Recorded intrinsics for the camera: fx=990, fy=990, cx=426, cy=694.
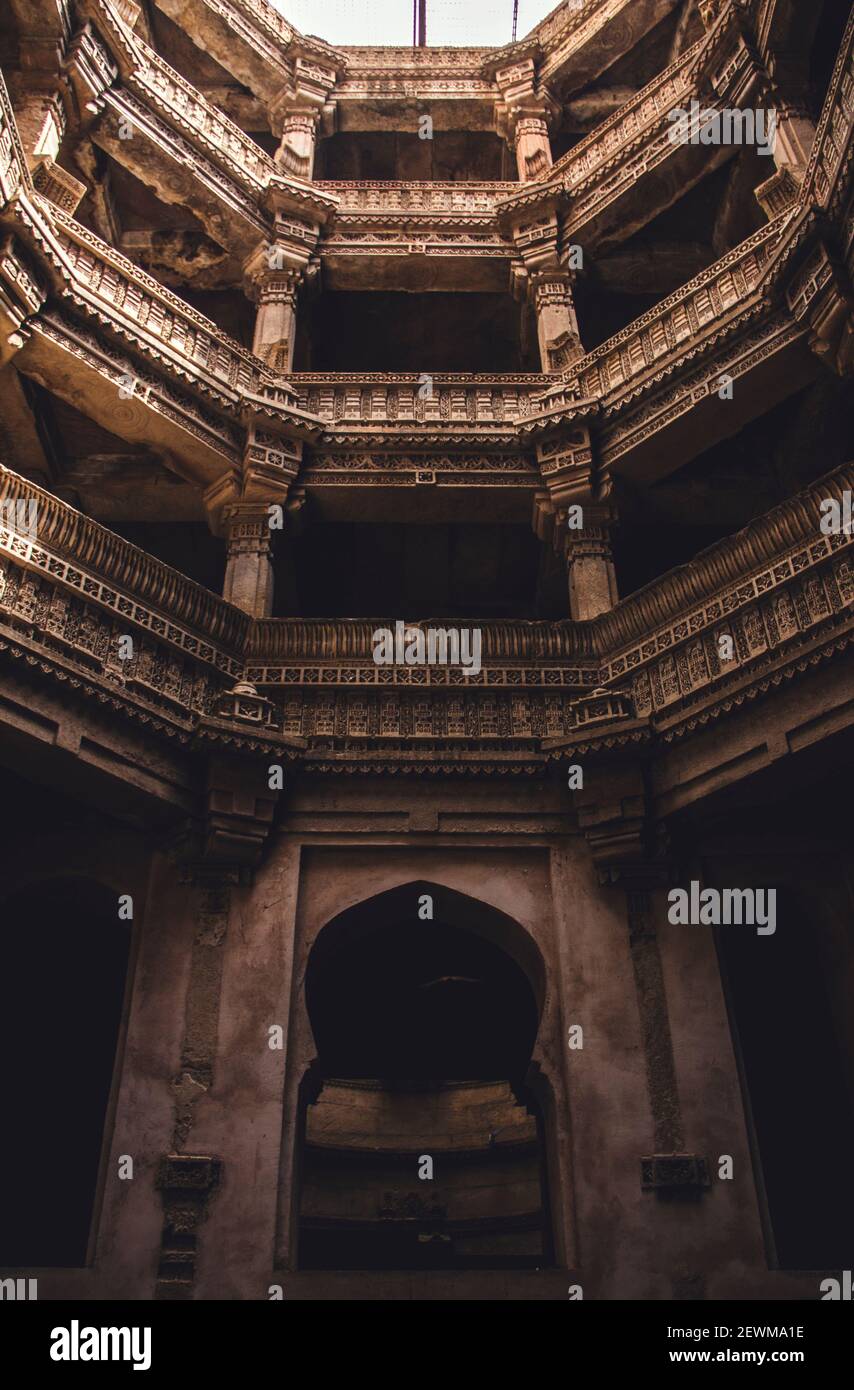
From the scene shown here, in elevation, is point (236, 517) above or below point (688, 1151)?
above


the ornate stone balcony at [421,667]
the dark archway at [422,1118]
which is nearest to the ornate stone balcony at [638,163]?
the ornate stone balcony at [421,667]

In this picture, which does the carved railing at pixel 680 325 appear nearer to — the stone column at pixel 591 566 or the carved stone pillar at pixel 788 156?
the carved stone pillar at pixel 788 156

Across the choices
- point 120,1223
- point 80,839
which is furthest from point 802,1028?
point 80,839

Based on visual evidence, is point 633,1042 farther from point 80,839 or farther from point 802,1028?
point 80,839

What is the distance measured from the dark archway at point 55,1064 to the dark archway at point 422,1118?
270 centimetres

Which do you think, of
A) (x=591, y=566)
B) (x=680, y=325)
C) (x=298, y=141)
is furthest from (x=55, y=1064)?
(x=298, y=141)

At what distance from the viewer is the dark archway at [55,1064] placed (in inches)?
407

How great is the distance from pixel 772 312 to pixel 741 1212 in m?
10.4

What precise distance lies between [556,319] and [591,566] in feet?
21.1

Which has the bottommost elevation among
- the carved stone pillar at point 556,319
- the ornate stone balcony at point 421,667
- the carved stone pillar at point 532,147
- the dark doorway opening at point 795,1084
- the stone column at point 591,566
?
the dark doorway opening at point 795,1084

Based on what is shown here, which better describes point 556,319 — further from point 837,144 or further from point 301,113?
point 301,113

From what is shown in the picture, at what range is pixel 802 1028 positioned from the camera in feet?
33.2

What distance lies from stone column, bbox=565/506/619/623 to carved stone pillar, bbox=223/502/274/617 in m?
4.01

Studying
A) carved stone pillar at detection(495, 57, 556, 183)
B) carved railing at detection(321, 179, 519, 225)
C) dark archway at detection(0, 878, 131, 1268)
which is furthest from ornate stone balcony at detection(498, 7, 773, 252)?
dark archway at detection(0, 878, 131, 1268)
